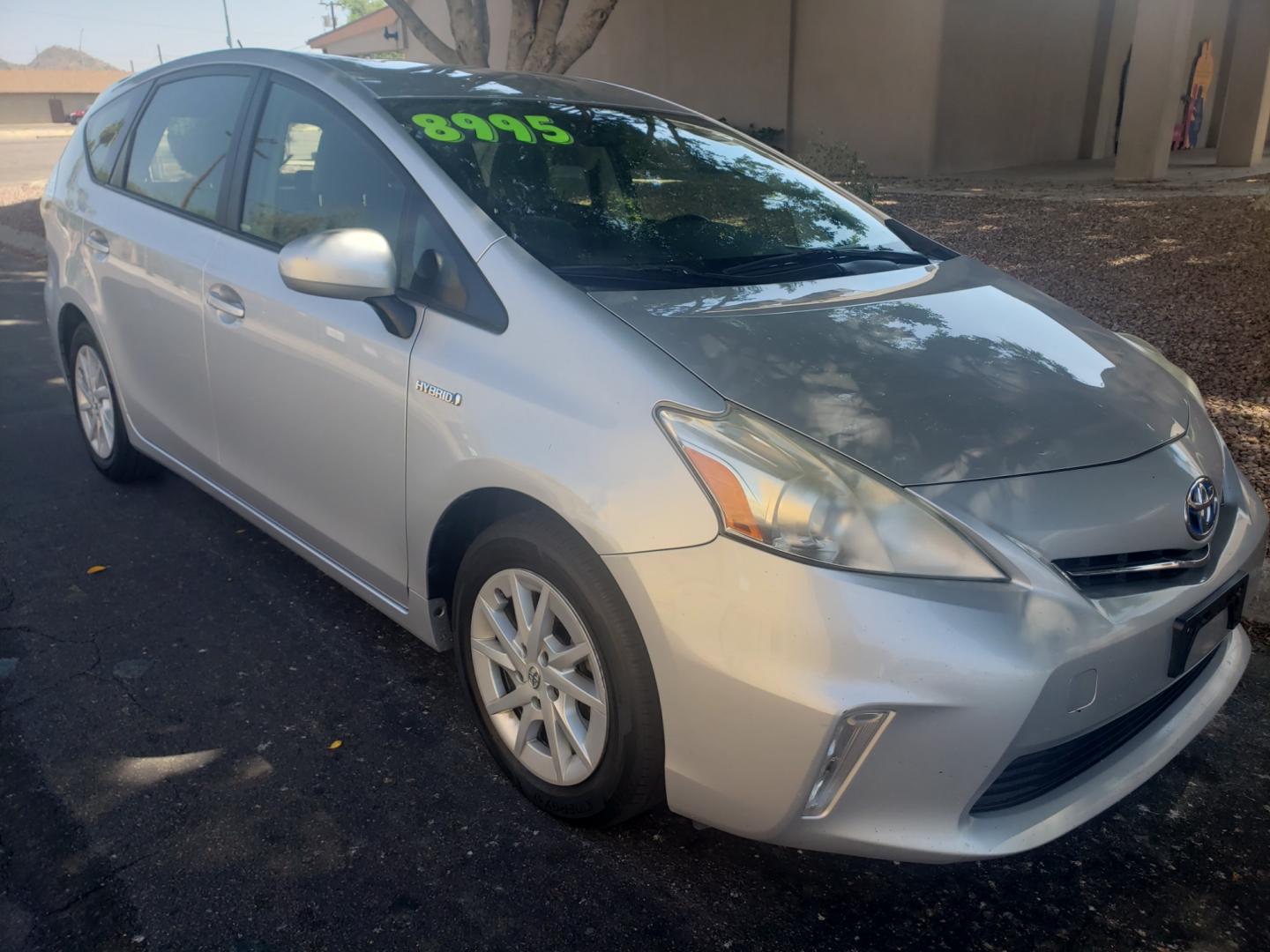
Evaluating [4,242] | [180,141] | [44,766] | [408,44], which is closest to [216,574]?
[44,766]

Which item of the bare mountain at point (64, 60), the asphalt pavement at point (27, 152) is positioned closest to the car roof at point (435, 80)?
the asphalt pavement at point (27, 152)

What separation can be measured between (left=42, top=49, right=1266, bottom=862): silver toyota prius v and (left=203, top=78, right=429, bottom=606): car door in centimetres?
1

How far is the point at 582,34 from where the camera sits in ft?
33.7

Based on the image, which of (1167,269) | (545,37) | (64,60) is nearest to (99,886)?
(1167,269)

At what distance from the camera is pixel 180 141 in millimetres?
3896

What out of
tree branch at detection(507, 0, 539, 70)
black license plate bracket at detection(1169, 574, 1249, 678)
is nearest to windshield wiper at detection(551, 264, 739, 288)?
black license plate bracket at detection(1169, 574, 1249, 678)

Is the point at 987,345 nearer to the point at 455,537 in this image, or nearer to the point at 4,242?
the point at 455,537

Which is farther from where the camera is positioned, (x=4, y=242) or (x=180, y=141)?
(x=4, y=242)

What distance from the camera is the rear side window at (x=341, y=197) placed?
8.77 feet

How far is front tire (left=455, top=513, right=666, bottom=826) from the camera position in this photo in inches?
88.3

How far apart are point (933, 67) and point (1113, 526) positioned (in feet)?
48.6

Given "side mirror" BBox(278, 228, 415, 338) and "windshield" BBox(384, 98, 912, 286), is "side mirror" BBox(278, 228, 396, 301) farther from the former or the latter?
"windshield" BBox(384, 98, 912, 286)

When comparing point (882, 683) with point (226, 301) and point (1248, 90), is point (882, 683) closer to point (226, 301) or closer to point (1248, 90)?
point (226, 301)

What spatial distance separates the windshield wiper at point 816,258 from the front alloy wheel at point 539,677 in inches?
42.8
